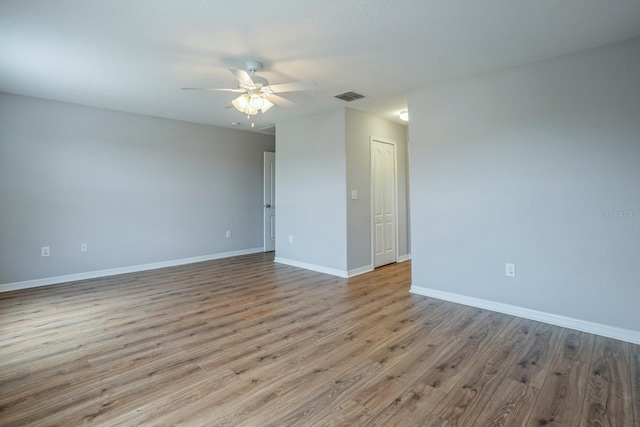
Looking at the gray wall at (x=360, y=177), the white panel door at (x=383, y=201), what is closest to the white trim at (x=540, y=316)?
the gray wall at (x=360, y=177)

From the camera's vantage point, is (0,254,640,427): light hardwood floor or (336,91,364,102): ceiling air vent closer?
(0,254,640,427): light hardwood floor

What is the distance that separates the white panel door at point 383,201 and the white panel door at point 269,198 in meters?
2.43

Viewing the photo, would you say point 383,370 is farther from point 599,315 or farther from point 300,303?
point 599,315

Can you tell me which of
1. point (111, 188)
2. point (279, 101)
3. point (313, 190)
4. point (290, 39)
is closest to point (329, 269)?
point (313, 190)

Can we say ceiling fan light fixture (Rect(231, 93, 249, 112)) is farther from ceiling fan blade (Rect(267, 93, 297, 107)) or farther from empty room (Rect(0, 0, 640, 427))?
ceiling fan blade (Rect(267, 93, 297, 107))

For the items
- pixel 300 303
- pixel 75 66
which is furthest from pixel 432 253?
pixel 75 66

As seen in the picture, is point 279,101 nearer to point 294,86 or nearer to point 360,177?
point 294,86

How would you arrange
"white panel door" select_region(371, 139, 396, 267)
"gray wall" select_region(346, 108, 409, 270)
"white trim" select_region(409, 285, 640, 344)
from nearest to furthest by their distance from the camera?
"white trim" select_region(409, 285, 640, 344) → "gray wall" select_region(346, 108, 409, 270) → "white panel door" select_region(371, 139, 396, 267)

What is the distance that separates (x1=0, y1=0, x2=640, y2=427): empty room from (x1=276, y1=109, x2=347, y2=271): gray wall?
1.6 inches

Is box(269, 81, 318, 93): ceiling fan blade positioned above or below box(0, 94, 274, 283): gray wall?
above

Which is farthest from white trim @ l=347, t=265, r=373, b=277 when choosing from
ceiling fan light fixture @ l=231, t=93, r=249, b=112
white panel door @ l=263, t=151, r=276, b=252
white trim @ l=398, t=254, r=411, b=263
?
ceiling fan light fixture @ l=231, t=93, r=249, b=112

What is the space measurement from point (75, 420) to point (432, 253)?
3.36 metres

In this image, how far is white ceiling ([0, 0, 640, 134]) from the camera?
6.97ft

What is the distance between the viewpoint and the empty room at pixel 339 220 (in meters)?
1.91
